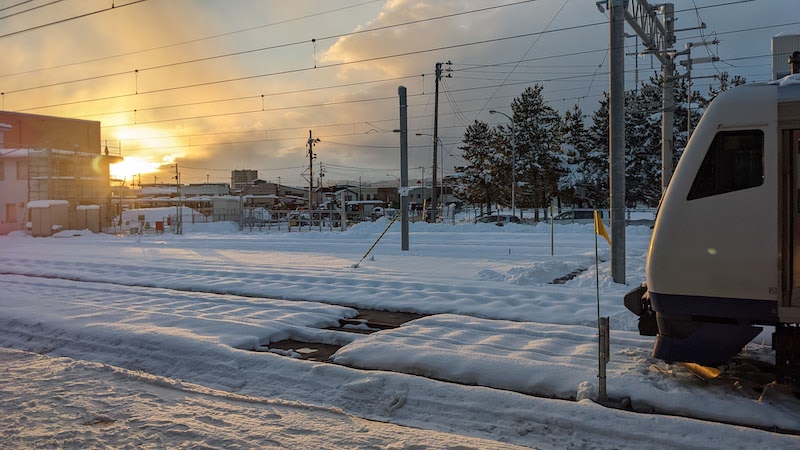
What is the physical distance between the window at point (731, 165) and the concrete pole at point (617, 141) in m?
6.96

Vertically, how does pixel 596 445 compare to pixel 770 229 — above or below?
below

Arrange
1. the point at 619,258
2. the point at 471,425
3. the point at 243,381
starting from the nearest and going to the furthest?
the point at 471,425
the point at 243,381
the point at 619,258

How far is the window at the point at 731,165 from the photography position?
5602 millimetres

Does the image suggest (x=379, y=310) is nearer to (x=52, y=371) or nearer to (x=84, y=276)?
(x=52, y=371)

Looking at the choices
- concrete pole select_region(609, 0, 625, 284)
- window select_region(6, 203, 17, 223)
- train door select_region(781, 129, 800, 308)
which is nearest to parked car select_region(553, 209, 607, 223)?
concrete pole select_region(609, 0, 625, 284)

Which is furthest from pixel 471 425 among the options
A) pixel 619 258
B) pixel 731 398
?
pixel 619 258

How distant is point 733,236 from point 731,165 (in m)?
0.70

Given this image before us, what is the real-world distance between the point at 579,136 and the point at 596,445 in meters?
53.1

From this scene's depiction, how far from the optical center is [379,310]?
35.1 feet

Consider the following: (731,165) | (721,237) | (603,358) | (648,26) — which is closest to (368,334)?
(603,358)

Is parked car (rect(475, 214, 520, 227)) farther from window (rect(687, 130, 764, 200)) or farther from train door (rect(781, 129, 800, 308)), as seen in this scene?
train door (rect(781, 129, 800, 308))

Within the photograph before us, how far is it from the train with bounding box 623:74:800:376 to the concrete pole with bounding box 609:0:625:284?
680cm

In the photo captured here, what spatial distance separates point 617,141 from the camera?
42.1 ft

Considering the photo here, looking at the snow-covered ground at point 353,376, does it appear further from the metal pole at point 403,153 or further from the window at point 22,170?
the window at point 22,170
